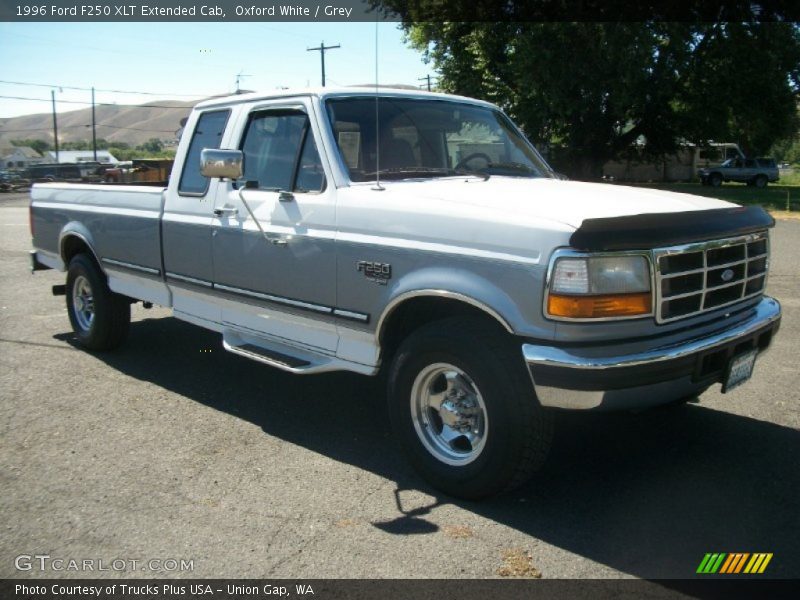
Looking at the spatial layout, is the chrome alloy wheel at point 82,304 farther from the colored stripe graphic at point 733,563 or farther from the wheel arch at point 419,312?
the colored stripe graphic at point 733,563

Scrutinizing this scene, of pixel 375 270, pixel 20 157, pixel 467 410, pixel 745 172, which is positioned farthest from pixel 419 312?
pixel 20 157

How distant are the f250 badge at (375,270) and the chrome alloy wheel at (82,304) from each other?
3.59 meters

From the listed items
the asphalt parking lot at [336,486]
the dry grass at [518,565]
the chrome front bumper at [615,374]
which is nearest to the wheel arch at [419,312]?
the chrome front bumper at [615,374]

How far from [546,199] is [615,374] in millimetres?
1015

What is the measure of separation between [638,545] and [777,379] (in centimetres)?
293

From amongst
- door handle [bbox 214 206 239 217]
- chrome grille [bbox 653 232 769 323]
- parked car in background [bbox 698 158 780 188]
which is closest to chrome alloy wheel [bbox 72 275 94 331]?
door handle [bbox 214 206 239 217]

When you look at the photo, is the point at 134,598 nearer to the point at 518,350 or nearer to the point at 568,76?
the point at 518,350

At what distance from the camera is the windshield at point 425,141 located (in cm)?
444

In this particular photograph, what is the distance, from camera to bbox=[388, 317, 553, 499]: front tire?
11.2 feet

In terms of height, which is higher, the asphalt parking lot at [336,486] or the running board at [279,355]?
the running board at [279,355]

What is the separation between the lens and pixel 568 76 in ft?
89.2

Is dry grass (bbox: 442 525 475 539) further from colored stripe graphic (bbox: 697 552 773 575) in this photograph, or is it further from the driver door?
the driver door

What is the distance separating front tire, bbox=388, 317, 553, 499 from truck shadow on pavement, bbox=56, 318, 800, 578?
0.64ft
